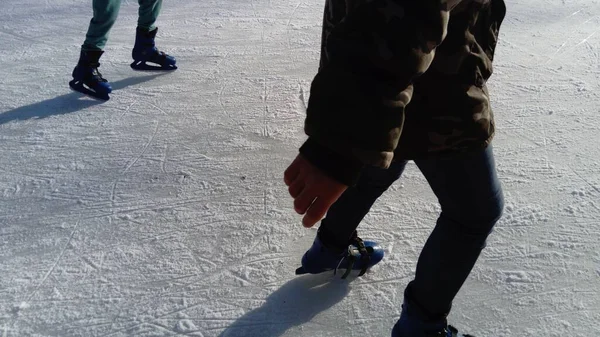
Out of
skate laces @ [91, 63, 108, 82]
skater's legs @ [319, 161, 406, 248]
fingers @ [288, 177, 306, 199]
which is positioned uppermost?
fingers @ [288, 177, 306, 199]

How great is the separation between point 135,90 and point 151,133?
1.72 ft

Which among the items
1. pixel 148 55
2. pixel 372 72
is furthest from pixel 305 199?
pixel 148 55

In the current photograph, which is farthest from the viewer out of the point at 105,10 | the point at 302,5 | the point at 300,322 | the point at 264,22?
the point at 302,5

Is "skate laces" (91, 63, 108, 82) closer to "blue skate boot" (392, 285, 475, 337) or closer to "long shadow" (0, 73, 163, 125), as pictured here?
"long shadow" (0, 73, 163, 125)

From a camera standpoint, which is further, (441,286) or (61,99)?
(61,99)

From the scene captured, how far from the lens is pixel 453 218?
4.63 ft

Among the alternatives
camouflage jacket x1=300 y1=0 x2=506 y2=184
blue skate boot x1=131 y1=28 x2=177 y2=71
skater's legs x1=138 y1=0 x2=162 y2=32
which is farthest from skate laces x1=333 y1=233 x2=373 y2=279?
skater's legs x1=138 y1=0 x2=162 y2=32

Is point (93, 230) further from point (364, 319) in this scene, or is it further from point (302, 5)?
point (302, 5)

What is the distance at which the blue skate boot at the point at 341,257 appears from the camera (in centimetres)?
178

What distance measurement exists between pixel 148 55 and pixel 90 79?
39 cm

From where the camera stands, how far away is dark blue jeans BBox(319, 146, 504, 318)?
132 centimetres

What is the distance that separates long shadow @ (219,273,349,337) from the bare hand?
0.63m

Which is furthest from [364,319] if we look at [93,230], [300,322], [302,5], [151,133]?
[302,5]

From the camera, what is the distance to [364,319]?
5.64ft
